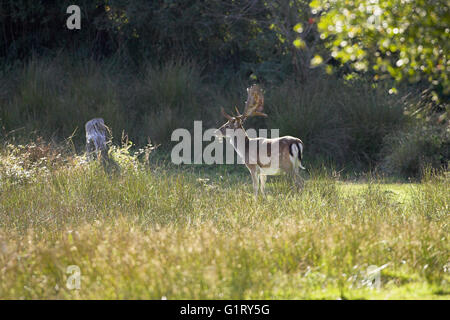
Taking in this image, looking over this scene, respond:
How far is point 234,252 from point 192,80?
1164 centimetres

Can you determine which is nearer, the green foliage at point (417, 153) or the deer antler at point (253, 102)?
the deer antler at point (253, 102)

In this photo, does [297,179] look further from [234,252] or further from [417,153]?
[234,252]

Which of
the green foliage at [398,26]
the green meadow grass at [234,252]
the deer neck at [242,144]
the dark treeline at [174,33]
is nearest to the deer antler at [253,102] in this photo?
the deer neck at [242,144]

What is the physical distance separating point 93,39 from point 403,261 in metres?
15.8

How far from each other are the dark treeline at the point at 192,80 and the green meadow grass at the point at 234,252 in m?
5.30

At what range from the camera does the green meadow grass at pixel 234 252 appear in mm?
5156

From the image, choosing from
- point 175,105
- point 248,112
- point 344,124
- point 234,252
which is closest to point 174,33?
point 175,105

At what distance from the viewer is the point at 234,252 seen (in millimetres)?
5695

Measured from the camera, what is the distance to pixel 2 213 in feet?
26.7

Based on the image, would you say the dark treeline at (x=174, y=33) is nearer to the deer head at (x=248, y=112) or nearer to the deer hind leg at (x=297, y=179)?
the deer head at (x=248, y=112)

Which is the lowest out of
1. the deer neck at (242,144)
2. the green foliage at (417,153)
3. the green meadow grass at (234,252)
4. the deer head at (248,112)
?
the green foliage at (417,153)

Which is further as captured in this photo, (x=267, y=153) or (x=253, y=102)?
(x=253, y=102)

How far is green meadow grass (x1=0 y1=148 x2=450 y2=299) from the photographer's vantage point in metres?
5.16
